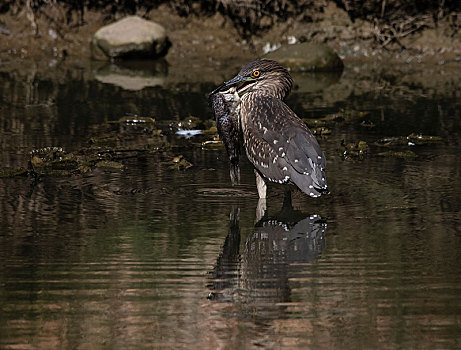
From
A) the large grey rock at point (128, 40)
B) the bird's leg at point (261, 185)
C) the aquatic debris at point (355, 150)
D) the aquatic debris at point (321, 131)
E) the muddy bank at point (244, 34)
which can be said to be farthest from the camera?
the muddy bank at point (244, 34)

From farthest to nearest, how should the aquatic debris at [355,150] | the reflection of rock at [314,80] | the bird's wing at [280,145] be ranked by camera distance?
the reflection of rock at [314,80]
the aquatic debris at [355,150]
the bird's wing at [280,145]

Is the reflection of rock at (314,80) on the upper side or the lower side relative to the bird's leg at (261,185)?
upper

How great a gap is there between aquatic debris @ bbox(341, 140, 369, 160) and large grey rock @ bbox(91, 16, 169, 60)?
11578 millimetres

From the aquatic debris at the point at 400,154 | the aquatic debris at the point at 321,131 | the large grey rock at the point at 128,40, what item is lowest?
the aquatic debris at the point at 400,154

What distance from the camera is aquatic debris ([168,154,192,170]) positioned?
10742mm

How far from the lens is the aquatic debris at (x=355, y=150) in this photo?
11.5m

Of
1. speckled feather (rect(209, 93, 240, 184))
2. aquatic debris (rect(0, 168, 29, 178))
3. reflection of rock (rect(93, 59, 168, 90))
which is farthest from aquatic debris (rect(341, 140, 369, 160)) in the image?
reflection of rock (rect(93, 59, 168, 90))

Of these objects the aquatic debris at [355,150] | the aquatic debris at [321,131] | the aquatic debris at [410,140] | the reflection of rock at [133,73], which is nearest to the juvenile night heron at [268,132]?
the aquatic debris at [355,150]

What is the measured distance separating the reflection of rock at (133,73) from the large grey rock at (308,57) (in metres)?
2.58

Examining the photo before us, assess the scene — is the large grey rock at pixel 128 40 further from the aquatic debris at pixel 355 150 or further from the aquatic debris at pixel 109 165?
the aquatic debris at pixel 109 165

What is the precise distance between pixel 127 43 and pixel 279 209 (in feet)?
47.6

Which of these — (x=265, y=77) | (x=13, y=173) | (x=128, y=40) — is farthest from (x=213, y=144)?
(x=128, y=40)

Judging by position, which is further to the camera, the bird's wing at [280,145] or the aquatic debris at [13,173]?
the aquatic debris at [13,173]

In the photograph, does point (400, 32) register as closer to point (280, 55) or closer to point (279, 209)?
point (280, 55)
